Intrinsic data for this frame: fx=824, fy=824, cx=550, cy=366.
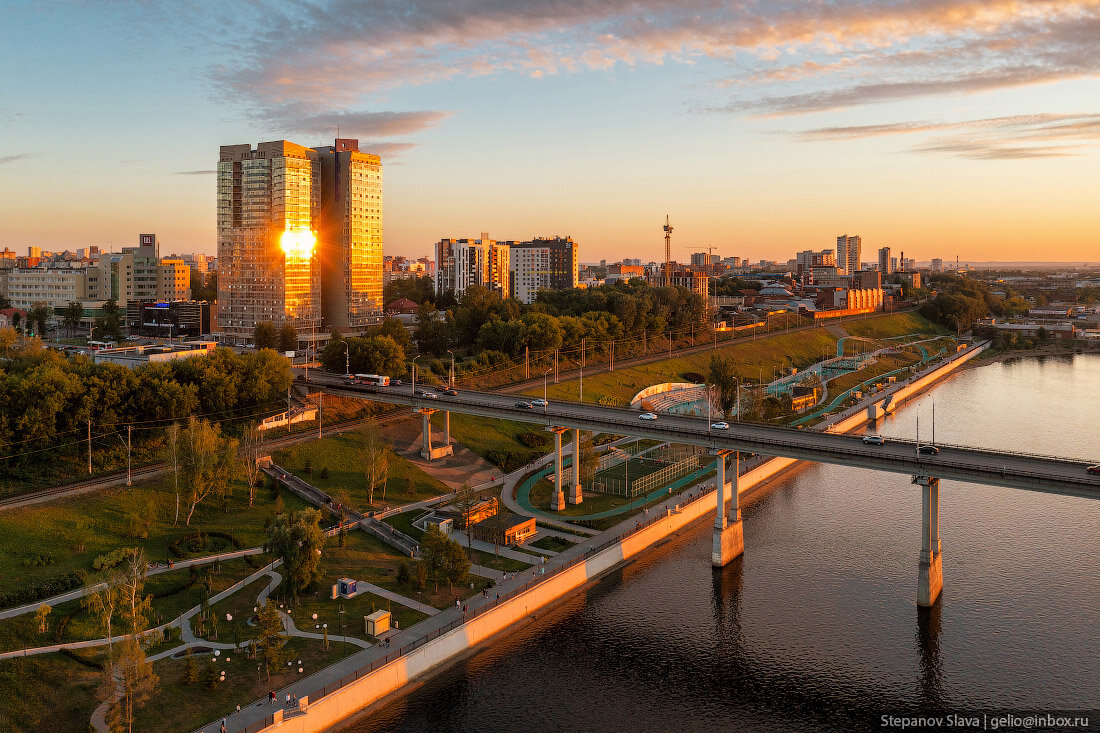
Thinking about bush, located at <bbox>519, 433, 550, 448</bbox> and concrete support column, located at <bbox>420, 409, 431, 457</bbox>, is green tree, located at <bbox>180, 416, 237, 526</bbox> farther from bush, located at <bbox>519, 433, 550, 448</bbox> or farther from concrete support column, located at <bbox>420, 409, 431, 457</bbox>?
bush, located at <bbox>519, 433, 550, 448</bbox>

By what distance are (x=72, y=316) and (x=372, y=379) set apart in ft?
372

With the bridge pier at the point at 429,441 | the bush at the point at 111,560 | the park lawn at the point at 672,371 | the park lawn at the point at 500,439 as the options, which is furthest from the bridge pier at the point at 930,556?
the park lawn at the point at 672,371

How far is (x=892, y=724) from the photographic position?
47.3 meters

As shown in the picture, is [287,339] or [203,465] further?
[287,339]

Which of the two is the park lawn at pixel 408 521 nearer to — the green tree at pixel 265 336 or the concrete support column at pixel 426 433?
the concrete support column at pixel 426 433

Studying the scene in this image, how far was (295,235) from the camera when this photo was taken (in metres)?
167

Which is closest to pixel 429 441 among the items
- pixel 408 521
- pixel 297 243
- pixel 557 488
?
pixel 557 488

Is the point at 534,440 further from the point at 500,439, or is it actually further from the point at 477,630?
the point at 477,630

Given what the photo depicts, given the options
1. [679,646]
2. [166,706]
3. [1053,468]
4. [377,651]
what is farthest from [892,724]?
[166,706]

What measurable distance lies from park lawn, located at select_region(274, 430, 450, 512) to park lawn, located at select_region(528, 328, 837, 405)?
33689mm

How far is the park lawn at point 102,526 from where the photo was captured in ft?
196

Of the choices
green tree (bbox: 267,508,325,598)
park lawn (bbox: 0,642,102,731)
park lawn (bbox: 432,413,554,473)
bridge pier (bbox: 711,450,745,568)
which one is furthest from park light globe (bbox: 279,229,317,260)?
park lawn (bbox: 0,642,102,731)

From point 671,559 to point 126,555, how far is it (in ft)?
144

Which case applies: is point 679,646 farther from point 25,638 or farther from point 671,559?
point 25,638
